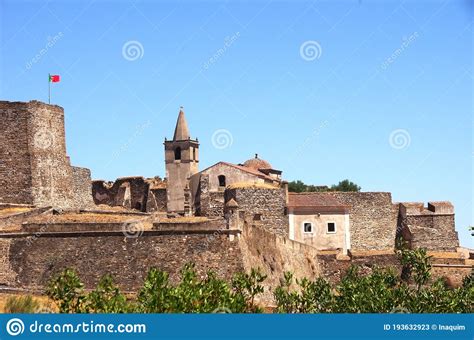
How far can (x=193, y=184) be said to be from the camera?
62.1m

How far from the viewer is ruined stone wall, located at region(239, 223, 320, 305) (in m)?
39.0

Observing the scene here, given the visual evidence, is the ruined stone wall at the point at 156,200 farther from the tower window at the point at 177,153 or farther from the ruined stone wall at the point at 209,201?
the tower window at the point at 177,153

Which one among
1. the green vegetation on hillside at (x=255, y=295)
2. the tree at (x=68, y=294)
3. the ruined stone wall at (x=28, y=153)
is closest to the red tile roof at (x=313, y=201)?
the green vegetation on hillside at (x=255, y=295)

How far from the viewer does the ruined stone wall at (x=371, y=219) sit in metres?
52.7

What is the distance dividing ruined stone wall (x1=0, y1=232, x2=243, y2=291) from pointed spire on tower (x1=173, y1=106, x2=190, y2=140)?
117 feet

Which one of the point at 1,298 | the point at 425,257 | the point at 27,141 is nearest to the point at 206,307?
the point at 1,298

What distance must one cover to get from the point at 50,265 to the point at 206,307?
1250 centimetres

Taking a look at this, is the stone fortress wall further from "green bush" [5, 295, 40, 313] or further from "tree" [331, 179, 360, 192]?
"tree" [331, 179, 360, 192]

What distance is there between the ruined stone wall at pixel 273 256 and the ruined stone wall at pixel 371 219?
4785 mm

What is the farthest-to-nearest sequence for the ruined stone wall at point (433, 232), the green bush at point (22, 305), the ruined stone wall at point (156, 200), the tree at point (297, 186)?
the tree at point (297, 186)
the ruined stone wall at point (156, 200)
the ruined stone wall at point (433, 232)
the green bush at point (22, 305)

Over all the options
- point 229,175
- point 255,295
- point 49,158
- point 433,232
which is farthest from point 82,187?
point 433,232

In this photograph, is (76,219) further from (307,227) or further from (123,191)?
(123,191)

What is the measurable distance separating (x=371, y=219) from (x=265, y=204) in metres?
7.75

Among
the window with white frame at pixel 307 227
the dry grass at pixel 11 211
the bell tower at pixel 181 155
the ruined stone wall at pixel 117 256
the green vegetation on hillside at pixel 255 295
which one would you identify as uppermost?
the bell tower at pixel 181 155
